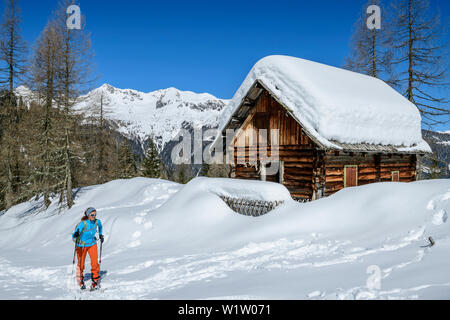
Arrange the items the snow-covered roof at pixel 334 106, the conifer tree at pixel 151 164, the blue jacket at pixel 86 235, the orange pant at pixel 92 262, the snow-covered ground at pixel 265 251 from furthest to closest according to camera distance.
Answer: the conifer tree at pixel 151 164 < the snow-covered roof at pixel 334 106 < the blue jacket at pixel 86 235 < the orange pant at pixel 92 262 < the snow-covered ground at pixel 265 251

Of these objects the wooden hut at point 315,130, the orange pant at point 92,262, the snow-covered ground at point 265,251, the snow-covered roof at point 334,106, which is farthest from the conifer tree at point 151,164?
the orange pant at point 92,262

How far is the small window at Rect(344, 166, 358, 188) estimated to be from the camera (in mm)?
15039

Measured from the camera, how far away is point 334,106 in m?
14.1

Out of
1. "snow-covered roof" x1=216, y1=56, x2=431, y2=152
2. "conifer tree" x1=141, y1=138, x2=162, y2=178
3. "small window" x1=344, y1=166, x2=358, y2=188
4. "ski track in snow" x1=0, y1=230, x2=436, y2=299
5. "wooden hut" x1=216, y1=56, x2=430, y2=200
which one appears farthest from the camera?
"conifer tree" x1=141, y1=138, x2=162, y2=178

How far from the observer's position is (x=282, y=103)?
Answer: 14.4 meters

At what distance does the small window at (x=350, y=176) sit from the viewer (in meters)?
15.0

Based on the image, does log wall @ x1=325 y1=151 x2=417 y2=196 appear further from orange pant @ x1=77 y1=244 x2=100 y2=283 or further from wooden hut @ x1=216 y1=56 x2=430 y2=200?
orange pant @ x1=77 y1=244 x2=100 y2=283

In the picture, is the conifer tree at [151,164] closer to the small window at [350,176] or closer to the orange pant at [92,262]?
the small window at [350,176]

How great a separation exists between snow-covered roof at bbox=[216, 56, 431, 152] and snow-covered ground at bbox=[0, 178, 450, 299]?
4.60 meters

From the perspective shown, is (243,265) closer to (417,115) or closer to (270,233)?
(270,233)

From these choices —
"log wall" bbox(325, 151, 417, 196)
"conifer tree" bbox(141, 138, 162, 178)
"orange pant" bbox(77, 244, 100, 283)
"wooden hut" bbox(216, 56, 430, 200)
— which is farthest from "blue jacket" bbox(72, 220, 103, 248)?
"conifer tree" bbox(141, 138, 162, 178)

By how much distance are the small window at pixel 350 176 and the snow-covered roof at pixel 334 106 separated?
1387 mm
